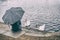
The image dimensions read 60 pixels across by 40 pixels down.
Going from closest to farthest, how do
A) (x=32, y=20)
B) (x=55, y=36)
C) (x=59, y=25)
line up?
(x=55, y=36), (x=59, y=25), (x=32, y=20)

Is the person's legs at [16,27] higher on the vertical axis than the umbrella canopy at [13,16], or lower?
lower

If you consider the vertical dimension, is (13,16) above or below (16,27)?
above

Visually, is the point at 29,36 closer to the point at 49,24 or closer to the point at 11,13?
the point at 11,13

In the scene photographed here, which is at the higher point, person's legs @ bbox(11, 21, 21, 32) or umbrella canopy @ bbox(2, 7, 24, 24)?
umbrella canopy @ bbox(2, 7, 24, 24)

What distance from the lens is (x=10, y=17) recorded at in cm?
399

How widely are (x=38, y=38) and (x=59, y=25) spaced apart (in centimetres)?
223

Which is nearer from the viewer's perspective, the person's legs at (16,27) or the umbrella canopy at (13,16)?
the umbrella canopy at (13,16)

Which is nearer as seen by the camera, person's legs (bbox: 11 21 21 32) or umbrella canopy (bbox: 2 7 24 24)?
umbrella canopy (bbox: 2 7 24 24)

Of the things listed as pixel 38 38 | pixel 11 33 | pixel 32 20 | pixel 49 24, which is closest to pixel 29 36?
pixel 38 38

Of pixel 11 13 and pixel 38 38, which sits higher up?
A: pixel 11 13

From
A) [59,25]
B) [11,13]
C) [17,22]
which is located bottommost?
[59,25]

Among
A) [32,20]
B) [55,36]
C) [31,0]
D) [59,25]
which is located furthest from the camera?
[31,0]

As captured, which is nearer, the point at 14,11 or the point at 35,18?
the point at 14,11

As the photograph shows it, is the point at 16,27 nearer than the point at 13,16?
No
